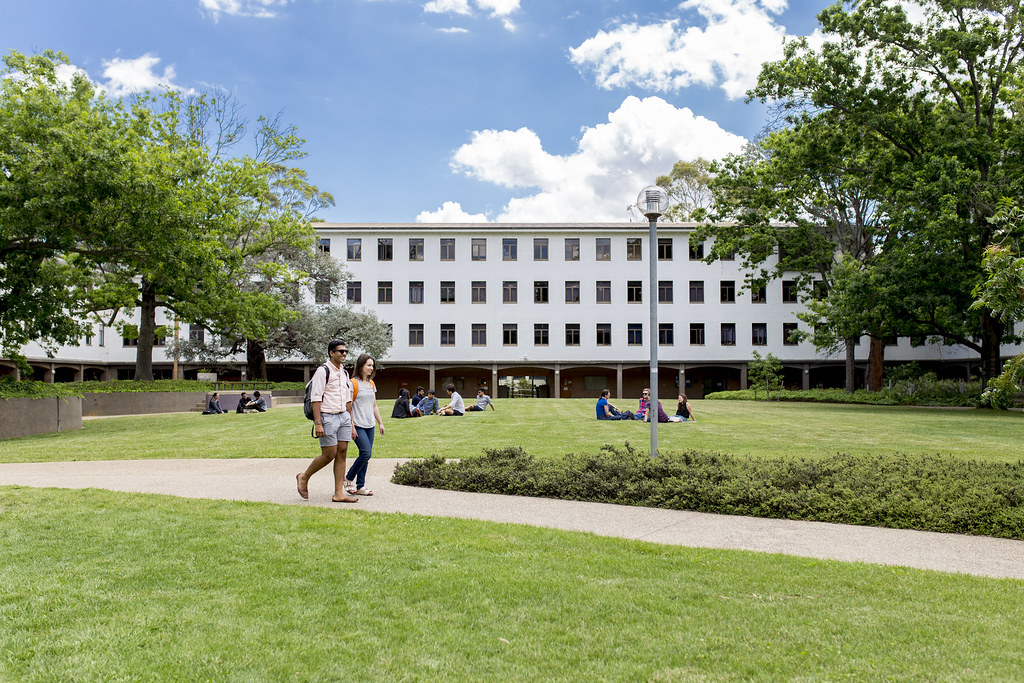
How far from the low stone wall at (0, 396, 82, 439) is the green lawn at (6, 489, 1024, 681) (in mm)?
14785

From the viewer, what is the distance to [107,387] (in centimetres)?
3166

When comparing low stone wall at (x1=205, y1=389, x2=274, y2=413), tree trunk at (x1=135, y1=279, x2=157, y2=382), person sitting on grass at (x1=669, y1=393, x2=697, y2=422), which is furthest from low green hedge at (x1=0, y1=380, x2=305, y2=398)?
person sitting on grass at (x1=669, y1=393, x2=697, y2=422)

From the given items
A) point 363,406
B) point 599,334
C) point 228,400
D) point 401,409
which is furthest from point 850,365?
point 363,406

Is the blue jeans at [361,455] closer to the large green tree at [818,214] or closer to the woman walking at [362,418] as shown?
the woman walking at [362,418]

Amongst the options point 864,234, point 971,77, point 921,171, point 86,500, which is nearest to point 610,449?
point 86,500

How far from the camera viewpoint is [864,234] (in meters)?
40.2

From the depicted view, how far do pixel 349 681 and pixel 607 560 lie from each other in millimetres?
2621

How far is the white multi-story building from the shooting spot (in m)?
52.2

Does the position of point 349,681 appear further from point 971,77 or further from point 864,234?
point 864,234

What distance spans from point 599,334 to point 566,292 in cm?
370

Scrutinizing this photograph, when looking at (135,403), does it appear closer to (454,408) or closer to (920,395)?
(454,408)

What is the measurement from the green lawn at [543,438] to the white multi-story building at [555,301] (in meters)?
28.3

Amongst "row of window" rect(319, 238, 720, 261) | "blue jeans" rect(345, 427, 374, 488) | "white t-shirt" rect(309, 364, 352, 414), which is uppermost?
"row of window" rect(319, 238, 720, 261)

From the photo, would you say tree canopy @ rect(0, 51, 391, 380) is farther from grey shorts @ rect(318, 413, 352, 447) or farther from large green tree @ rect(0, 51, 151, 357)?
grey shorts @ rect(318, 413, 352, 447)
